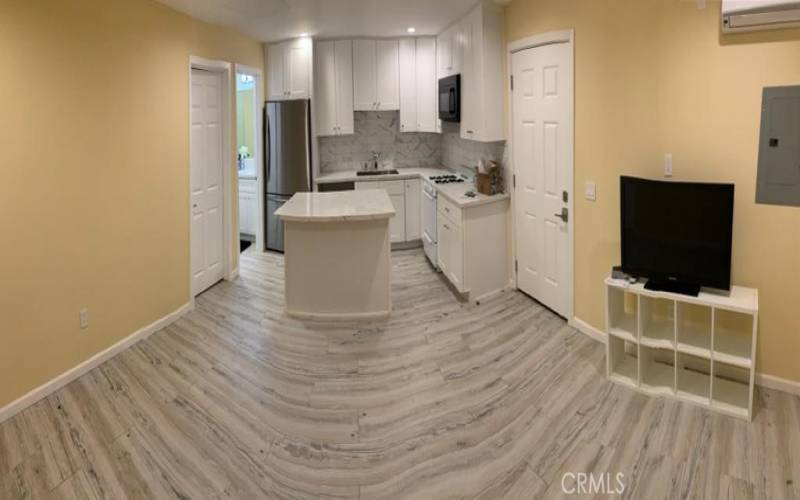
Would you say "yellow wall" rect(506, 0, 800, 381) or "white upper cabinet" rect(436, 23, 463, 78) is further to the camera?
"white upper cabinet" rect(436, 23, 463, 78)

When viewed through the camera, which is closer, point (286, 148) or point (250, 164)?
point (286, 148)

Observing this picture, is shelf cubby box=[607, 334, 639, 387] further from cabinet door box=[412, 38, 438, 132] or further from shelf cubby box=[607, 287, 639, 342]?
cabinet door box=[412, 38, 438, 132]

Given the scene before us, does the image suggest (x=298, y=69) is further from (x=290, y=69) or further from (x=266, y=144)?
(x=266, y=144)

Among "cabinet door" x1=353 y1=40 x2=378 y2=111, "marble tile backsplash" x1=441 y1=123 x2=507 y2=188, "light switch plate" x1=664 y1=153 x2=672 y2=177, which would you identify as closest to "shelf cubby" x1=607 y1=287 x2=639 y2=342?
"light switch plate" x1=664 y1=153 x2=672 y2=177

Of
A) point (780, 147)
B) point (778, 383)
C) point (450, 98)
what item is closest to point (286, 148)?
point (450, 98)

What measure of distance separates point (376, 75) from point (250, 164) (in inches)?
93.7

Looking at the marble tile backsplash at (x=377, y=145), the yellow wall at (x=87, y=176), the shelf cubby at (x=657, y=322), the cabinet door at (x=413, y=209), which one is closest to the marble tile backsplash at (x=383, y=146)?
the marble tile backsplash at (x=377, y=145)

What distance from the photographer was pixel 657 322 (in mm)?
3244

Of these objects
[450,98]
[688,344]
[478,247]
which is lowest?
[688,344]

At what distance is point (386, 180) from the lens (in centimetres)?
650

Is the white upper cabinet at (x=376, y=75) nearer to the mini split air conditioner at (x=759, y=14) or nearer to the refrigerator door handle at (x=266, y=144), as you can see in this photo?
the refrigerator door handle at (x=266, y=144)

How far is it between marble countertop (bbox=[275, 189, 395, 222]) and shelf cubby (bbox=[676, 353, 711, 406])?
2334 mm

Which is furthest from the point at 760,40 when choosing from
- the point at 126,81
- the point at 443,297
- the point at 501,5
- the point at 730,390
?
the point at 126,81

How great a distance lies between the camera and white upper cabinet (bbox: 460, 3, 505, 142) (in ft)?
14.9
